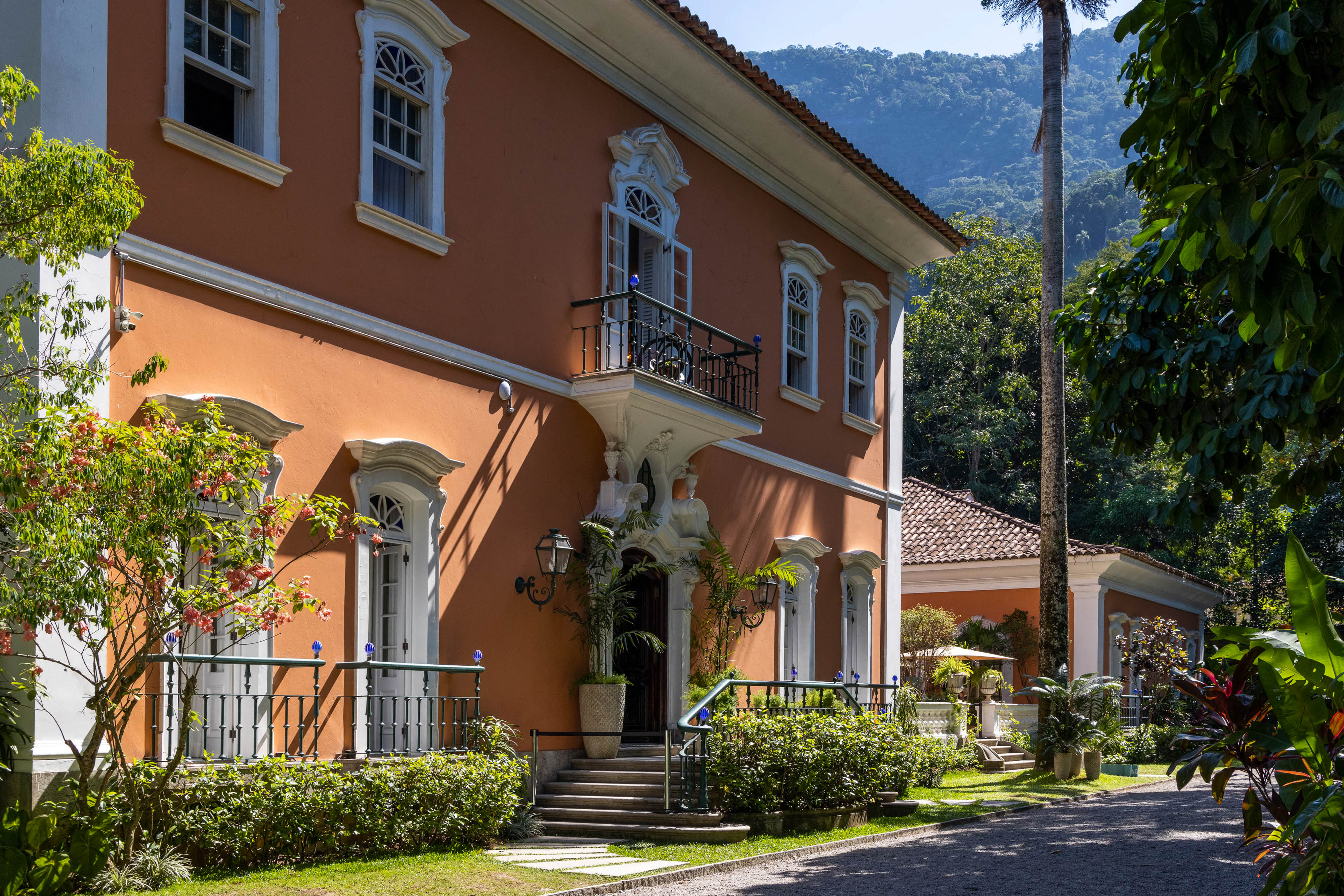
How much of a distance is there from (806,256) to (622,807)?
8761mm

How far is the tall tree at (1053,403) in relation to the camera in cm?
1998

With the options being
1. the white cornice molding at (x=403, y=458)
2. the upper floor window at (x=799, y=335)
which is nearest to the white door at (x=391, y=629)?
the white cornice molding at (x=403, y=458)

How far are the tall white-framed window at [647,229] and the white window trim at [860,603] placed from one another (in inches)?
208

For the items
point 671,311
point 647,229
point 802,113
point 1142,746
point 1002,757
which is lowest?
point 1142,746

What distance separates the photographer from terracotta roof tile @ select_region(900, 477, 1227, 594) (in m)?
28.2

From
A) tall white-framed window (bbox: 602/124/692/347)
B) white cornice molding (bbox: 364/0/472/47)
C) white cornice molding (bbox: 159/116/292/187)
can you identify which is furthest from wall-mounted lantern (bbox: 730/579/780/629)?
white cornice molding (bbox: 159/116/292/187)

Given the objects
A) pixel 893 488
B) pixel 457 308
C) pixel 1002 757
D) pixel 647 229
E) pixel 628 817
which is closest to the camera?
pixel 628 817

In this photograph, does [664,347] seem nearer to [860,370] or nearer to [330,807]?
[860,370]

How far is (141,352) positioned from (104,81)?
6.13 ft

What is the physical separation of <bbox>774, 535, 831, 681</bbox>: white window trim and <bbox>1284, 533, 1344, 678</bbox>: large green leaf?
36.1 ft

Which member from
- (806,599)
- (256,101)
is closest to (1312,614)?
(256,101)

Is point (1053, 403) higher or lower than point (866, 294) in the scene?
lower

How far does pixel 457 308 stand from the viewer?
40.2 ft

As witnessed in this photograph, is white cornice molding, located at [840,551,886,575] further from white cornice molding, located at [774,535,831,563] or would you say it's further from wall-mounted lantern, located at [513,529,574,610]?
wall-mounted lantern, located at [513,529,574,610]
